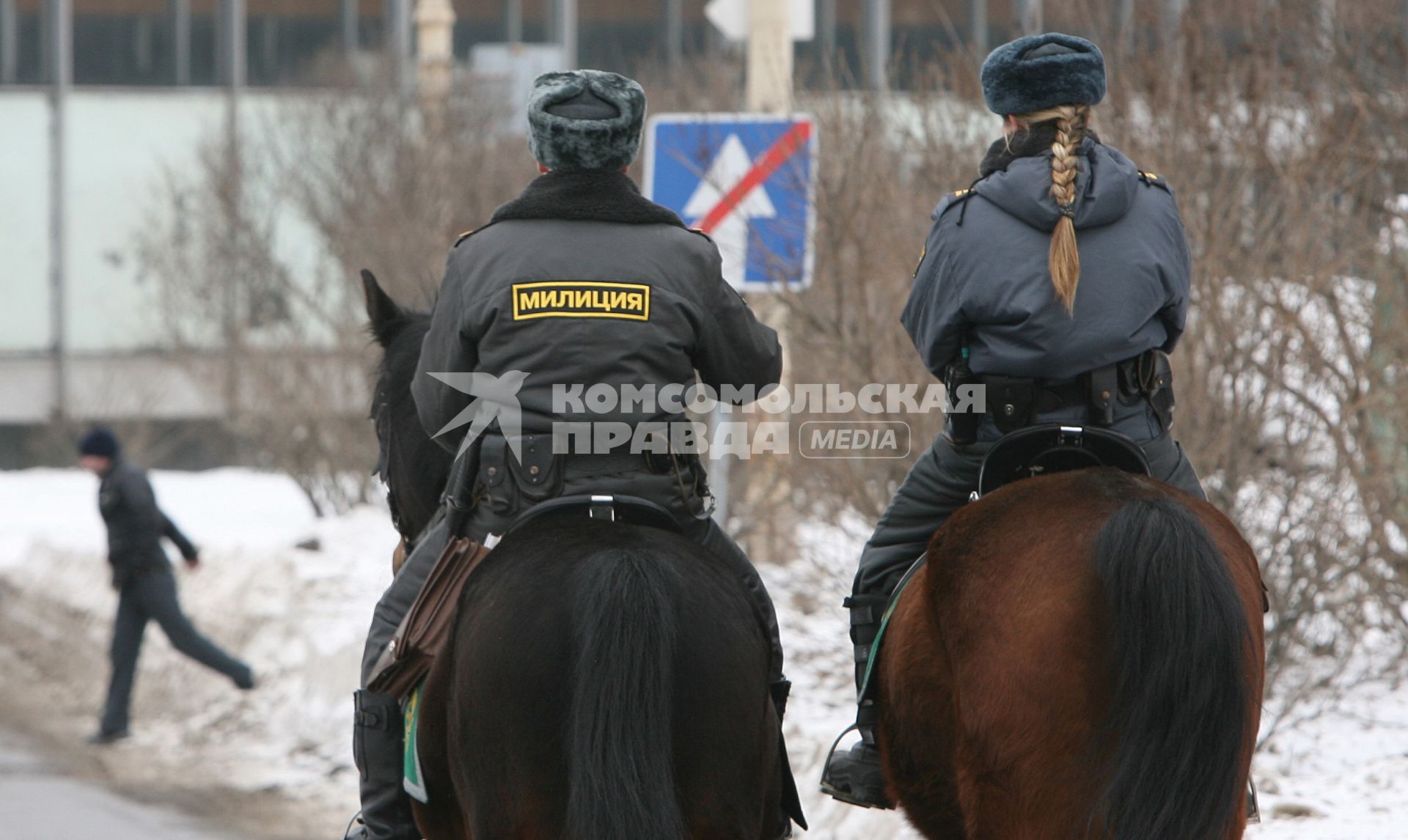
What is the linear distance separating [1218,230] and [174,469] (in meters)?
22.0

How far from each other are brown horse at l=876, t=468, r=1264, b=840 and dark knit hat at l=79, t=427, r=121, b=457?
808 cm

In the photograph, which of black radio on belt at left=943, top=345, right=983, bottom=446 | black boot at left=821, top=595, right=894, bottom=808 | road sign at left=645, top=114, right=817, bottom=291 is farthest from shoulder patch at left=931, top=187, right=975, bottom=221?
road sign at left=645, top=114, right=817, bottom=291

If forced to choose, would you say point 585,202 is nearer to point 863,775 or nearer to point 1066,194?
point 1066,194

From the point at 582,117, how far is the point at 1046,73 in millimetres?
1102

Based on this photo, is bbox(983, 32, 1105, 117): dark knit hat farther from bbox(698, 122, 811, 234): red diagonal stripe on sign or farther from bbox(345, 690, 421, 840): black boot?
bbox(698, 122, 811, 234): red diagonal stripe on sign

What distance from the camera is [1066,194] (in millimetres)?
4074

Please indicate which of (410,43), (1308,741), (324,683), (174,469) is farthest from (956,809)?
(174,469)

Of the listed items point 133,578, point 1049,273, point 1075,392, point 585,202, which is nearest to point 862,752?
point 1075,392

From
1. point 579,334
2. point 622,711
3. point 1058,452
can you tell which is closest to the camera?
point 622,711

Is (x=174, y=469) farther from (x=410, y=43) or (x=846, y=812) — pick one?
(x=846, y=812)

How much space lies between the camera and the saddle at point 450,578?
12.9ft

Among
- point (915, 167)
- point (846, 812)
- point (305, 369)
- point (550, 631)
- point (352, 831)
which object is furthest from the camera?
point (305, 369)

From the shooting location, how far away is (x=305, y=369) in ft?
50.7

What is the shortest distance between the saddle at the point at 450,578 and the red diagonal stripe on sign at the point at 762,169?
3845mm
